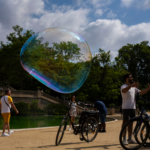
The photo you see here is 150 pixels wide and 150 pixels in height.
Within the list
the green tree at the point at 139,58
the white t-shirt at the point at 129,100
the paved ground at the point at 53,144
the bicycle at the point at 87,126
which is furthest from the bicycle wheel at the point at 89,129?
the green tree at the point at 139,58

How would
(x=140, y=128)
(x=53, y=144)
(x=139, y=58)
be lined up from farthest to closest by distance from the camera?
(x=139, y=58), (x=53, y=144), (x=140, y=128)

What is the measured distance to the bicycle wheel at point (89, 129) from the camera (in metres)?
5.91

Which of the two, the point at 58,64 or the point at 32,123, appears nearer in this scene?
the point at 58,64

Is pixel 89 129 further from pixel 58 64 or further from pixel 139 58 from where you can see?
pixel 139 58

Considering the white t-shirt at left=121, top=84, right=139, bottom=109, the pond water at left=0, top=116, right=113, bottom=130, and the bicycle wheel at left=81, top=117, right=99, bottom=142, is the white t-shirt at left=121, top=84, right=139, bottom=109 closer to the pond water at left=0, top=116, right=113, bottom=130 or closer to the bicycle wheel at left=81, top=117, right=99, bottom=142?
the bicycle wheel at left=81, top=117, right=99, bottom=142

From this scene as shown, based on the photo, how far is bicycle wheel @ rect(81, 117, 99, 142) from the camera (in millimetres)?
5914

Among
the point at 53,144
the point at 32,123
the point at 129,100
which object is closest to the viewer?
the point at 129,100

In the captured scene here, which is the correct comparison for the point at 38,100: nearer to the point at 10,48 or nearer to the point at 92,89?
the point at 92,89

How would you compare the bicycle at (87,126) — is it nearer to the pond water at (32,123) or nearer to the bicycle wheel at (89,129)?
the bicycle wheel at (89,129)

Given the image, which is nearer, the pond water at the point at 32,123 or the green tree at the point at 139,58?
the pond water at the point at 32,123

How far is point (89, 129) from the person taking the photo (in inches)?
239

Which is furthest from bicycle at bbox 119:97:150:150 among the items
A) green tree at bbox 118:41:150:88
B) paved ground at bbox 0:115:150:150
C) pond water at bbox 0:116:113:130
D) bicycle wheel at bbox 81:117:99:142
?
green tree at bbox 118:41:150:88

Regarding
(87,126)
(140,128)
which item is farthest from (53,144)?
(140,128)

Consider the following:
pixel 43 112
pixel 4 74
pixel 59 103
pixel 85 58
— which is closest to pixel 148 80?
pixel 59 103
